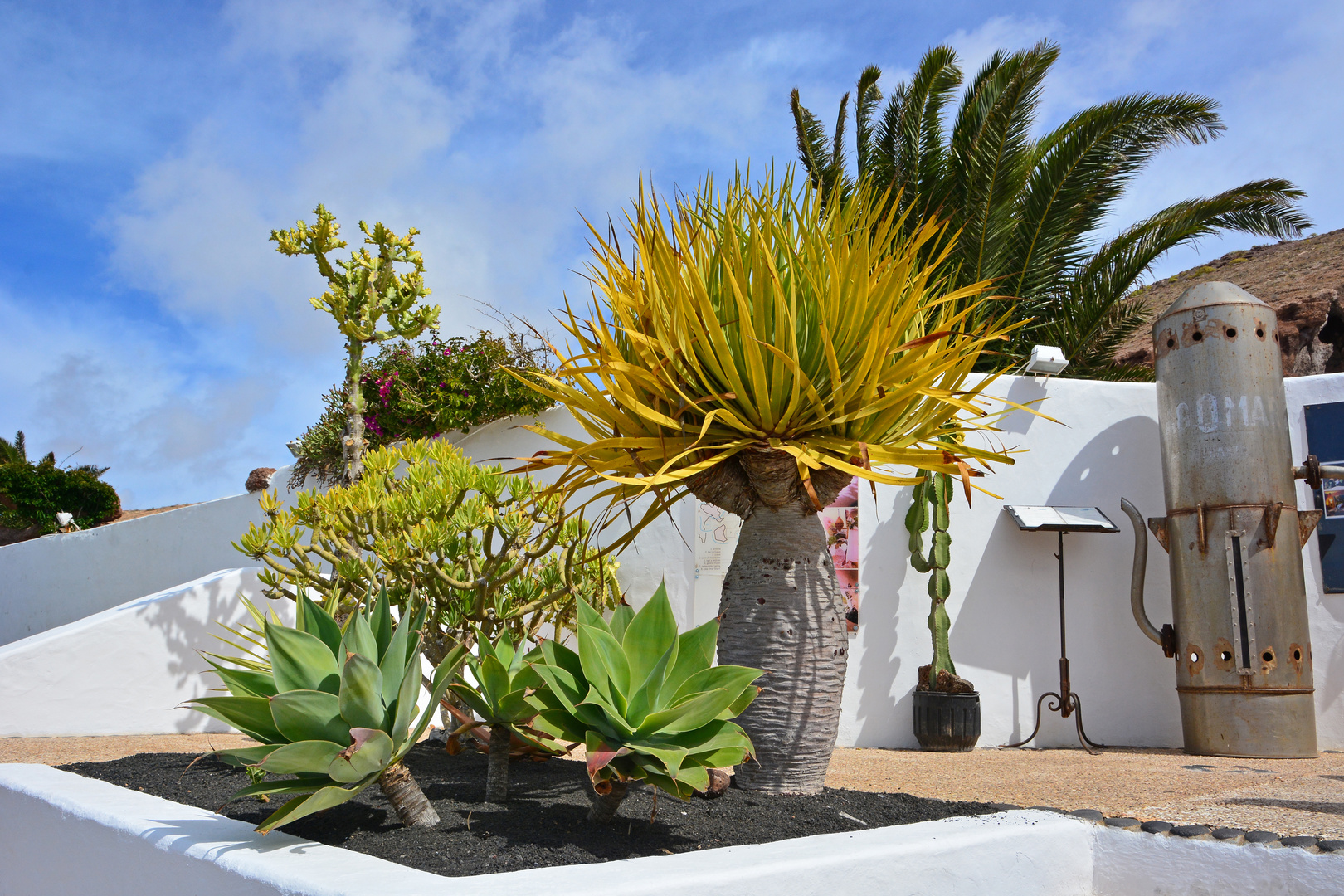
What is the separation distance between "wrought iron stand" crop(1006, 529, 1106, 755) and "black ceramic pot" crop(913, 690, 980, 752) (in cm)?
71

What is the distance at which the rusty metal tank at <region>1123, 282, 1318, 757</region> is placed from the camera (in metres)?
6.25

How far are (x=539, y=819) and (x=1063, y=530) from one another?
221 inches

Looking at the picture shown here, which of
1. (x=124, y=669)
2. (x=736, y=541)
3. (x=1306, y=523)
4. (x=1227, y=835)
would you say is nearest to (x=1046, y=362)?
(x=1306, y=523)

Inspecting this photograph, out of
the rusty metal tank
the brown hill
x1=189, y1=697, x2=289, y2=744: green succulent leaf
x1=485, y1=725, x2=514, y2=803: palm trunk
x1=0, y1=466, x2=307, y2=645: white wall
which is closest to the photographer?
x1=189, y1=697, x2=289, y2=744: green succulent leaf

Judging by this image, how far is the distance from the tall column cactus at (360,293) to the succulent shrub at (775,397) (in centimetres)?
529

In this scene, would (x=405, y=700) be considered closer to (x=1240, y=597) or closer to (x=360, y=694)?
(x=360, y=694)

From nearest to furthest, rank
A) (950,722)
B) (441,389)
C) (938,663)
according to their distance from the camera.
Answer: (950,722) → (938,663) → (441,389)

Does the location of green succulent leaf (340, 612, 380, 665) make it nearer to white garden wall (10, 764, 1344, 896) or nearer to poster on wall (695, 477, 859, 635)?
white garden wall (10, 764, 1344, 896)

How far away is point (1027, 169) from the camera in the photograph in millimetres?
10219

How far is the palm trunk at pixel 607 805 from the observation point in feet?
7.47

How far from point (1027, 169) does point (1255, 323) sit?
13.9 feet

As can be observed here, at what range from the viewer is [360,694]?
200 centimetres

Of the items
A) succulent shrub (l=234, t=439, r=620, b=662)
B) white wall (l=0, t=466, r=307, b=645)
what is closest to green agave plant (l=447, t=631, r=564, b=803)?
succulent shrub (l=234, t=439, r=620, b=662)

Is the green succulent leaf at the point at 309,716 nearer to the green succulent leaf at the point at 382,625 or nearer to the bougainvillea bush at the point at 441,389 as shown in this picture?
the green succulent leaf at the point at 382,625
